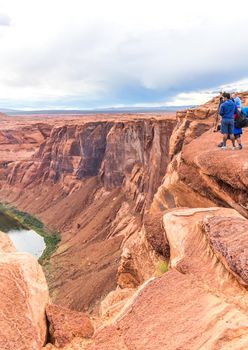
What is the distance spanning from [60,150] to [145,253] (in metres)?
74.8

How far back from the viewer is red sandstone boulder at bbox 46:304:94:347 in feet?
22.4

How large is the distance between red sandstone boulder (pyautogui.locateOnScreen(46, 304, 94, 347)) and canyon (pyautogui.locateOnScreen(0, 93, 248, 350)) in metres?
0.16

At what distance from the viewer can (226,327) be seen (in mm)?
5469

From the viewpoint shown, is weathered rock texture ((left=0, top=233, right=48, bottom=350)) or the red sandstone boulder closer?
weathered rock texture ((left=0, top=233, right=48, bottom=350))

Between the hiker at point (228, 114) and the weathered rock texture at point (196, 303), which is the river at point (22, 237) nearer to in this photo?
the hiker at point (228, 114)

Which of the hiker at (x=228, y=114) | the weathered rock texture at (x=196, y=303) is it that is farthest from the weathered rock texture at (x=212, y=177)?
the weathered rock texture at (x=196, y=303)

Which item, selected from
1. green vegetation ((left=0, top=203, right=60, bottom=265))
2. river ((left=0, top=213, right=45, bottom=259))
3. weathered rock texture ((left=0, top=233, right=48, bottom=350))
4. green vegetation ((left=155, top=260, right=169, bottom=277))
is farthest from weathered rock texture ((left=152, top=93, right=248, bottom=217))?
river ((left=0, top=213, right=45, bottom=259))

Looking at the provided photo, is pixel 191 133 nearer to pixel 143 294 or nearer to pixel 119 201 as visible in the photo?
pixel 143 294

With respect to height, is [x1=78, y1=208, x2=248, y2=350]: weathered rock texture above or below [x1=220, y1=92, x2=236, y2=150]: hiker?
below

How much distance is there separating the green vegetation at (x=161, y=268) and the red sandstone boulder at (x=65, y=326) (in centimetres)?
228

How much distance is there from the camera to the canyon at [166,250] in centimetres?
Result: 595

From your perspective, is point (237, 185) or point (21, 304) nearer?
point (21, 304)

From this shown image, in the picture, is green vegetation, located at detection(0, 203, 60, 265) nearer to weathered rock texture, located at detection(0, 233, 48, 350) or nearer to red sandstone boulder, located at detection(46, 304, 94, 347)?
weathered rock texture, located at detection(0, 233, 48, 350)

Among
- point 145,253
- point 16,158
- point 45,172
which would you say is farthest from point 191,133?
point 16,158
